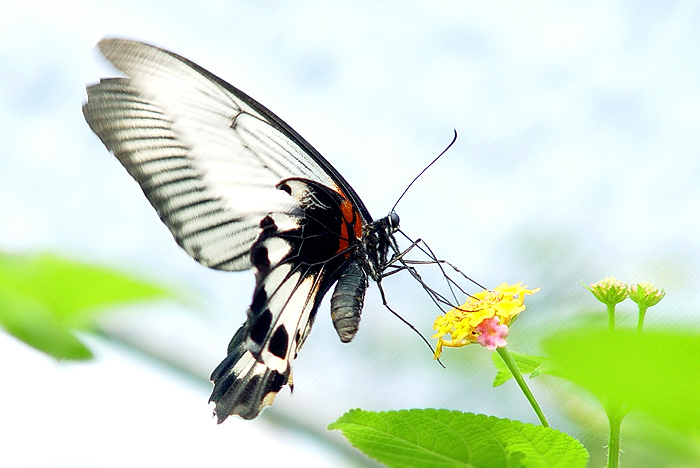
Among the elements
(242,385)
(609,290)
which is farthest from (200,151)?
(609,290)

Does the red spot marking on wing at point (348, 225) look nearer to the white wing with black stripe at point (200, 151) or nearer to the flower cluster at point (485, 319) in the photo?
the white wing with black stripe at point (200, 151)

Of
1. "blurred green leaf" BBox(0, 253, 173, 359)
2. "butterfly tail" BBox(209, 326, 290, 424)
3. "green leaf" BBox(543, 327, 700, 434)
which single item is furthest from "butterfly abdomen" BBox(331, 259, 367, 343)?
"green leaf" BBox(543, 327, 700, 434)

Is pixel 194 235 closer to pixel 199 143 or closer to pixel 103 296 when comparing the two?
pixel 199 143

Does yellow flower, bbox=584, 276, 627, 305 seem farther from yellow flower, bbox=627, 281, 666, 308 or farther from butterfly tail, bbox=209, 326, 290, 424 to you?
butterfly tail, bbox=209, 326, 290, 424

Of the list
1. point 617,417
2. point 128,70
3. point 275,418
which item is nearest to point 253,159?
point 128,70

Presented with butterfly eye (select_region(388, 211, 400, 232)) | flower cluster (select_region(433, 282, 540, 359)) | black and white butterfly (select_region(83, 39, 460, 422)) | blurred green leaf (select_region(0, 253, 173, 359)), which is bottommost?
blurred green leaf (select_region(0, 253, 173, 359))

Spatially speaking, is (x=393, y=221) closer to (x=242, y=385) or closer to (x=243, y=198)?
(x=243, y=198)

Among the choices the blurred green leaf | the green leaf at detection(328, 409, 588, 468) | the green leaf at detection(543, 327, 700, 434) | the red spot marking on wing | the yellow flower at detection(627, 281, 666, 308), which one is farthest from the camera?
the red spot marking on wing

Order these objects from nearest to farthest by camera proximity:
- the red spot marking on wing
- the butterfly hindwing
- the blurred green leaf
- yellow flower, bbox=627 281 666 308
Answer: the blurred green leaf, yellow flower, bbox=627 281 666 308, the butterfly hindwing, the red spot marking on wing
